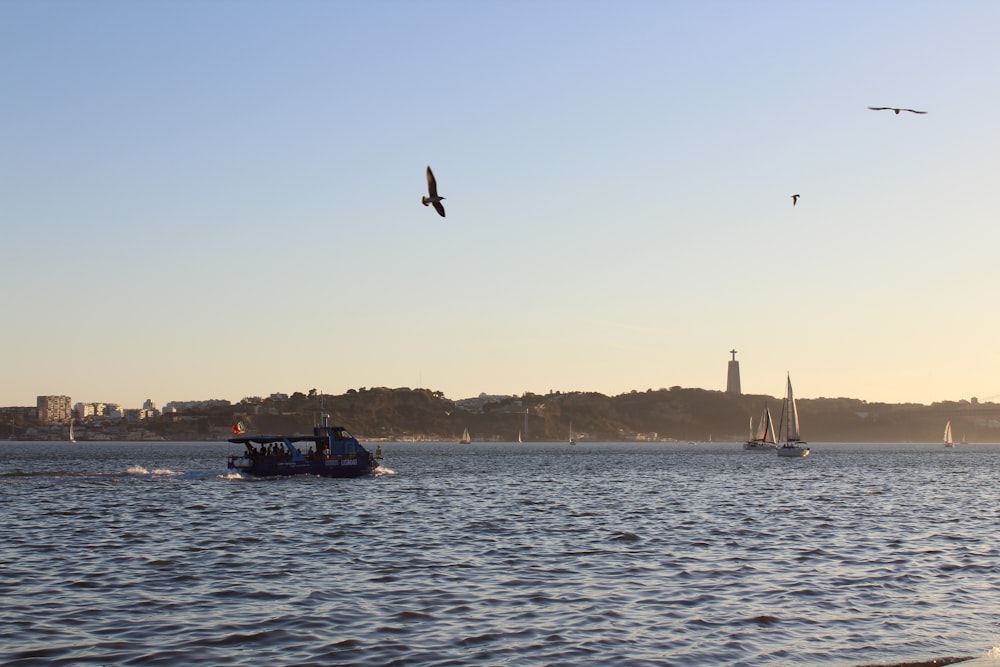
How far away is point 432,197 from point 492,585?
10371mm

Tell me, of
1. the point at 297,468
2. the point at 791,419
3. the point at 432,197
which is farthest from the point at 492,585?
the point at 791,419

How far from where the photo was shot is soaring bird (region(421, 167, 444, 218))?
24059 millimetres

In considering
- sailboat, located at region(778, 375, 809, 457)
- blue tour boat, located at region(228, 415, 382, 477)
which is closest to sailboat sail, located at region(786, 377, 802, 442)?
sailboat, located at region(778, 375, 809, 457)

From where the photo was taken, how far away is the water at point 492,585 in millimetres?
20281

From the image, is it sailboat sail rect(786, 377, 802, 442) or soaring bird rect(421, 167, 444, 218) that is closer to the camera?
soaring bird rect(421, 167, 444, 218)

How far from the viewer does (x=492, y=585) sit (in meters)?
27.7

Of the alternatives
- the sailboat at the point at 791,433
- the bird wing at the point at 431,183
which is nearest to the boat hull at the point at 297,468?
the bird wing at the point at 431,183

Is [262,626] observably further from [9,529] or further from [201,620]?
[9,529]

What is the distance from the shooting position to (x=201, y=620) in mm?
22875

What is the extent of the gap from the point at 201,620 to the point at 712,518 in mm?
31753

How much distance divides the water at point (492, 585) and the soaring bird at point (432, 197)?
9.17m

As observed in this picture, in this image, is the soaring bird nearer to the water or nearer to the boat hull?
the water

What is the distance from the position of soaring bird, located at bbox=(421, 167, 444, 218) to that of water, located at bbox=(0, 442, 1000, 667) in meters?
9.17

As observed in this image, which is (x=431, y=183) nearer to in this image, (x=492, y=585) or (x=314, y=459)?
(x=492, y=585)
